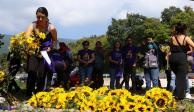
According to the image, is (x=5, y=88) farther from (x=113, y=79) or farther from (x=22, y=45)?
(x=113, y=79)

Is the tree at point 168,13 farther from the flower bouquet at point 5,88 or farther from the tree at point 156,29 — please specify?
the flower bouquet at point 5,88

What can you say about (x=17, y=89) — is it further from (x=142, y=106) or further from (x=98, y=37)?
(x=98, y=37)

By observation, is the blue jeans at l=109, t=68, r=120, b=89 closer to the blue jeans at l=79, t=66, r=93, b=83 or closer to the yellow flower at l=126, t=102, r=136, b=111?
the blue jeans at l=79, t=66, r=93, b=83

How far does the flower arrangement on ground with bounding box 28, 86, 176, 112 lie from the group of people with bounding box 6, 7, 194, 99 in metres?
0.98

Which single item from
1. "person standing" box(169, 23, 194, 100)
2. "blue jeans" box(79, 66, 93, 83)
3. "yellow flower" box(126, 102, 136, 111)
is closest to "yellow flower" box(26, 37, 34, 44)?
"yellow flower" box(126, 102, 136, 111)

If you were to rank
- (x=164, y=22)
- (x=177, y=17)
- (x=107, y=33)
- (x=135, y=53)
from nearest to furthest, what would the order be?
1. (x=135, y=53)
2. (x=177, y=17)
3. (x=164, y=22)
4. (x=107, y=33)

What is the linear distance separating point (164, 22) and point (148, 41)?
74.8 m

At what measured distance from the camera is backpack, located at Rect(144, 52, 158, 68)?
43.3 feet

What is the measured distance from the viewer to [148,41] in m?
13.8

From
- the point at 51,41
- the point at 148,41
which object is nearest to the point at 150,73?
the point at 148,41

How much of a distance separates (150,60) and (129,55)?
1.87 meters

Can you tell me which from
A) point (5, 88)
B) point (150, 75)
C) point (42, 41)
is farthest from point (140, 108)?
point (150, 75)

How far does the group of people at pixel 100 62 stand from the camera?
364 inches

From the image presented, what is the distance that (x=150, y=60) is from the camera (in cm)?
1341
